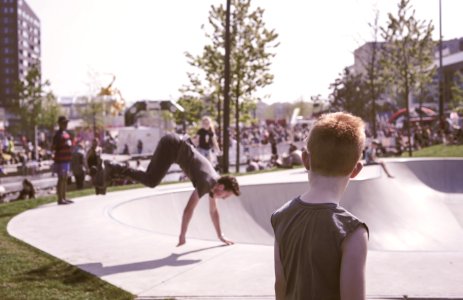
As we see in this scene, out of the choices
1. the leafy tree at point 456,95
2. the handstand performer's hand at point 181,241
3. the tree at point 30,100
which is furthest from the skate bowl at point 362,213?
the tree at point 30,100

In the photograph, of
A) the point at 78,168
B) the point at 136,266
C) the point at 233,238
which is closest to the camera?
the point at 136,266

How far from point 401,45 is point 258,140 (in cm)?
1778

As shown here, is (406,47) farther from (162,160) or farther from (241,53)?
(162,160)

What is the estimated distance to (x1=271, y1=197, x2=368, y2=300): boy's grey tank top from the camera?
1.98 metres

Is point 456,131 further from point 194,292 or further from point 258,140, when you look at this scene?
point 194,292

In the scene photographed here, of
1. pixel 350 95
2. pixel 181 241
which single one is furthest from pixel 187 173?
pixel 350 95

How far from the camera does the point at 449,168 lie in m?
19.5

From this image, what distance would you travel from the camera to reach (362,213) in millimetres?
12844

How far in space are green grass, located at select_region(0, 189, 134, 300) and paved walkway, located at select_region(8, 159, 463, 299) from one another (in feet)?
0.56

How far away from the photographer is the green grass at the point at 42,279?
5223 millimetres

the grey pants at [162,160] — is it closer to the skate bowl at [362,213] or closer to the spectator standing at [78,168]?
the skate bowl at [362,213]

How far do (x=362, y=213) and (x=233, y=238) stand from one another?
386cm

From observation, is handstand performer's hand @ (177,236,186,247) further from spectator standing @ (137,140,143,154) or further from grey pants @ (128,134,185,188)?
spectator standing @ (137,140,143,154)

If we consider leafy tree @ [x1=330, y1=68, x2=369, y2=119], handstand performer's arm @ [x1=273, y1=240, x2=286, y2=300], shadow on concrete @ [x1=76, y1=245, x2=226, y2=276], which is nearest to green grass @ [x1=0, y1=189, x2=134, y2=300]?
shadow on concrete @ [x1=76, y1=245, x2=226, y2=276]
